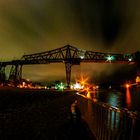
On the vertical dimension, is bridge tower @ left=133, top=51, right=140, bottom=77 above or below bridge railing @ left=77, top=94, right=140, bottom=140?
above

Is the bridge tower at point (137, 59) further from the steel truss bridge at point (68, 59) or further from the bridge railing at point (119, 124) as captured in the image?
the bridge railing at point (119, 124)

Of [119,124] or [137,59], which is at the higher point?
[137,59]

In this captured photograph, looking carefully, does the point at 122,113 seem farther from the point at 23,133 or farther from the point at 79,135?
the point at 23,133

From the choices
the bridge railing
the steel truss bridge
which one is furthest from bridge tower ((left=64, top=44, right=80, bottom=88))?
the bridge railing

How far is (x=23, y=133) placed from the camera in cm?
1109

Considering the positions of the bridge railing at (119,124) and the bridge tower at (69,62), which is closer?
the bridge railing at (119,124)

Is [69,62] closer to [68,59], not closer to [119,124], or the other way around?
[68,59]

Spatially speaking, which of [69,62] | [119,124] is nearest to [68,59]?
[69,62]

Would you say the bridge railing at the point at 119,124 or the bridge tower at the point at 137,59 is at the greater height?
the bridge tower at the point at 137,59

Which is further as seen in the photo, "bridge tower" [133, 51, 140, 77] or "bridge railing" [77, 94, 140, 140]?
"bridge tower" [133, 51, 140, 77]

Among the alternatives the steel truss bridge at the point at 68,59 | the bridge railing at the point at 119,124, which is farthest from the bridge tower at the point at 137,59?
the bridge railing at the point at 119,124

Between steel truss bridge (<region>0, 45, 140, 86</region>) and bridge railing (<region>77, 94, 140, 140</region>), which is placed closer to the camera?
bridge railing (<region>77, 94, 140, 140</region>)

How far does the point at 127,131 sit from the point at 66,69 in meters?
122

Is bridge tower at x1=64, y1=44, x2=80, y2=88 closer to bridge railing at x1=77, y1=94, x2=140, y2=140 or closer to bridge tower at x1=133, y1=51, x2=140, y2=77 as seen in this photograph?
bridge tower at x1=133, y1=51, x2=140, y2=77
